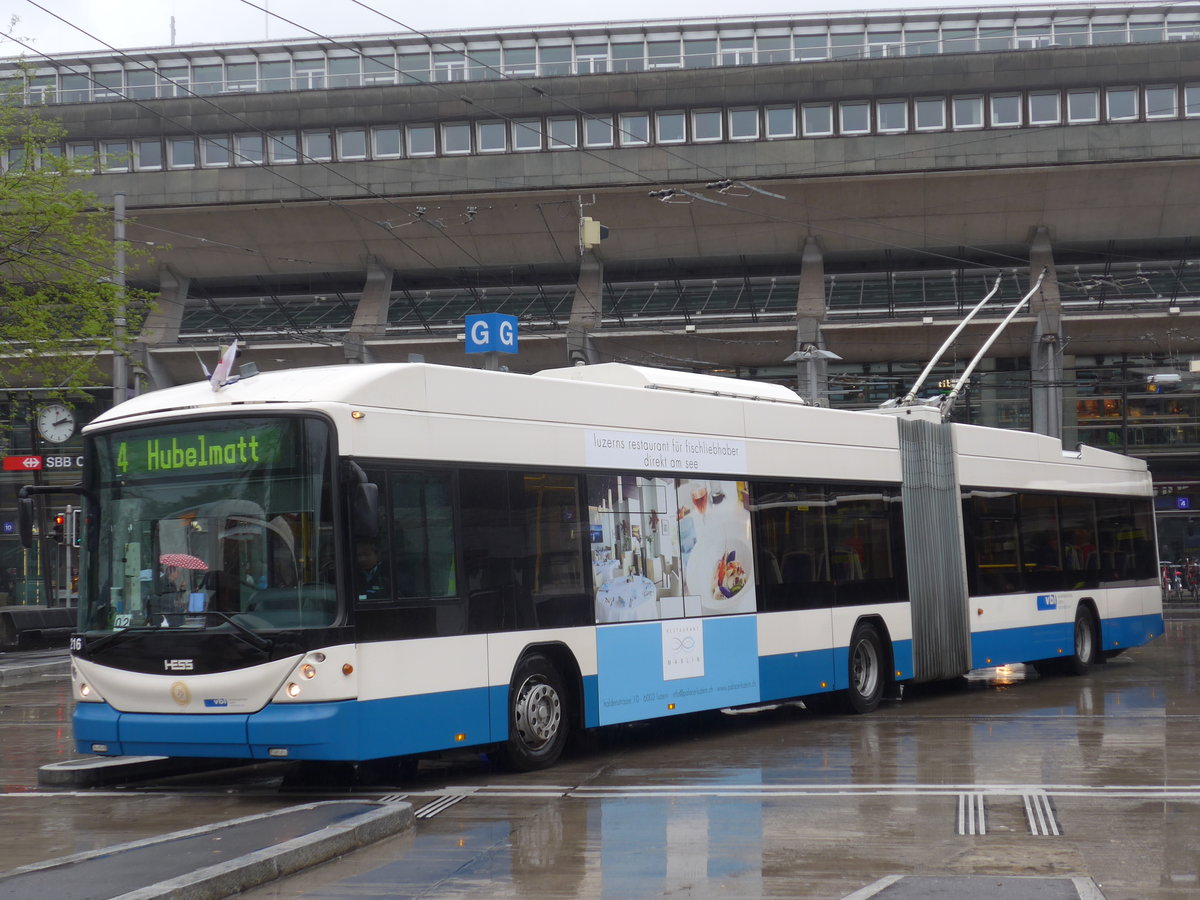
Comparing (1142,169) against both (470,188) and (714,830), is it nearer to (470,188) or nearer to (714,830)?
(470,188)

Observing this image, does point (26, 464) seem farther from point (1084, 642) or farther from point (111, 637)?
point (111, 637)

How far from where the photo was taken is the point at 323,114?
4128 cm

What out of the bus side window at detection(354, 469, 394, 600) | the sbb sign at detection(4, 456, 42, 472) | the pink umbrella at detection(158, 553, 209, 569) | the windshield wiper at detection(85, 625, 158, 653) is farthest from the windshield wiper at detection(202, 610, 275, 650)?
the sbb sign at detection(4, 456, 42, 472)

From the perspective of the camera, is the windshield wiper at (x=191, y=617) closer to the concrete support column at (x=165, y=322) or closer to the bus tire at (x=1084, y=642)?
the bus tire at (x=1084, y=642)

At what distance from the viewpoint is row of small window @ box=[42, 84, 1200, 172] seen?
39.1m

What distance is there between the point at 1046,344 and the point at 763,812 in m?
31.7

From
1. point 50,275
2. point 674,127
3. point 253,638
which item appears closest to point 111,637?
point 253,638

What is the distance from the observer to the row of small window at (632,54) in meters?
42.5

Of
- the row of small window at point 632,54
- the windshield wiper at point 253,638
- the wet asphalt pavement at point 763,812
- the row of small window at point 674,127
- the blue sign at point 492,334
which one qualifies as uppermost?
the row of small window at point 632,54

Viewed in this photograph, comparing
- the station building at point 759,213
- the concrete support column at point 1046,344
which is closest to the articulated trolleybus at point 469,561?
the station building at point 759,213

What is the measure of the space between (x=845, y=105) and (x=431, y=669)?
3256 centimetres

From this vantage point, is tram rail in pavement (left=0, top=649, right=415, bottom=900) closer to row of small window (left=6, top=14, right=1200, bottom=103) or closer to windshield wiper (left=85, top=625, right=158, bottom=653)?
windshield wiper (left=85, top=625, right=158, bottom=653)

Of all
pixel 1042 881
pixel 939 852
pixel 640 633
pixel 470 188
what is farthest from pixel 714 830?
pixel 470 188

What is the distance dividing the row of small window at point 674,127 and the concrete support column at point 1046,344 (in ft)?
11.5
